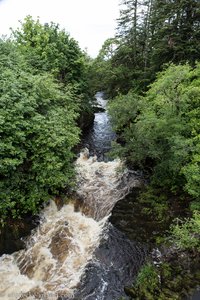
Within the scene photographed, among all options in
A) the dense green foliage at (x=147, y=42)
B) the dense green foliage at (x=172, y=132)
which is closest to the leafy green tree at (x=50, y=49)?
the dense green foliage at (x=147, y=42)

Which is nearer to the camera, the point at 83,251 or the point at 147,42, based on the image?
the point at 83,251

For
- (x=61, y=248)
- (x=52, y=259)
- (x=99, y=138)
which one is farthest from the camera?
(x=99, y=138)

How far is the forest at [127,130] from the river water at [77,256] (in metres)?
A: 0.65

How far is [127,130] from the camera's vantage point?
40.7 ft

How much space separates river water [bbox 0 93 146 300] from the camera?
25.4 feet

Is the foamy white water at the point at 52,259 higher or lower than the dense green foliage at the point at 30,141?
lower

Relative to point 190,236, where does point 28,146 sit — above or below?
above

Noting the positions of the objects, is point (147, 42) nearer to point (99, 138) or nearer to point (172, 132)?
point (99, 138)

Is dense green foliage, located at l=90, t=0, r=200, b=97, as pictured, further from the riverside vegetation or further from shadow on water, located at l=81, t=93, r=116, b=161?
shadow on water, located at l=81, t=93, r=116, b=161

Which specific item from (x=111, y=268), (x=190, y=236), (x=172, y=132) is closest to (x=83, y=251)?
(x=111, y=268)

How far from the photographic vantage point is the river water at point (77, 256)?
305 inches

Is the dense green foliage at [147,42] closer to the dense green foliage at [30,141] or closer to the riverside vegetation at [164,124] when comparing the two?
the riverside vegetation at [164,124]

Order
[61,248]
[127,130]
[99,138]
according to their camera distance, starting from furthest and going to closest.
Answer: [99,138] < [127,130] < [61,248]

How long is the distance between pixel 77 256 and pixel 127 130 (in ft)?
19.1
